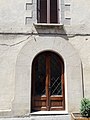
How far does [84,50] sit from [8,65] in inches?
121

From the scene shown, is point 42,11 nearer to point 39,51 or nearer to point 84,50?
point 39,51

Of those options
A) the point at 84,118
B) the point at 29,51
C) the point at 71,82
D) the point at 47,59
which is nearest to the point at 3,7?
the point at 29,51

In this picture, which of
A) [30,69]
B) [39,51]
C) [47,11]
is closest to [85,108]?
[30,69]

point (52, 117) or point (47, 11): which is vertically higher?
point (47, 11)

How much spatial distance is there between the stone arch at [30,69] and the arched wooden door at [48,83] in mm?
330

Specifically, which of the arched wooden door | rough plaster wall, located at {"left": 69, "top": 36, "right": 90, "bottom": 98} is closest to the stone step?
the arched wooden door

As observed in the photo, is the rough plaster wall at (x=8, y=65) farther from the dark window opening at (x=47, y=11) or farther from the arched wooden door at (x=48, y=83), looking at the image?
the dark window opening at (x=47, y=11)

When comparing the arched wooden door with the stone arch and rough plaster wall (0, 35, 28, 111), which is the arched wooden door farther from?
rough plaster wall (0, 35, 28, 111)

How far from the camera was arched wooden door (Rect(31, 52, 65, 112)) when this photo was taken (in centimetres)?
Answer: 859

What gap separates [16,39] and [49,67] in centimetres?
174

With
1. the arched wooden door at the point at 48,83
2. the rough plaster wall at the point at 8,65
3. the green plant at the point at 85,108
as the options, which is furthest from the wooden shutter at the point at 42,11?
the green plant at the point at 85,108

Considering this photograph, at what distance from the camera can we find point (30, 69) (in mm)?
8469

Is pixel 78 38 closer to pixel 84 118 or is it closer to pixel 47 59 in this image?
pixel 47 59

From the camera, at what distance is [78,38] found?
8.83 meters
